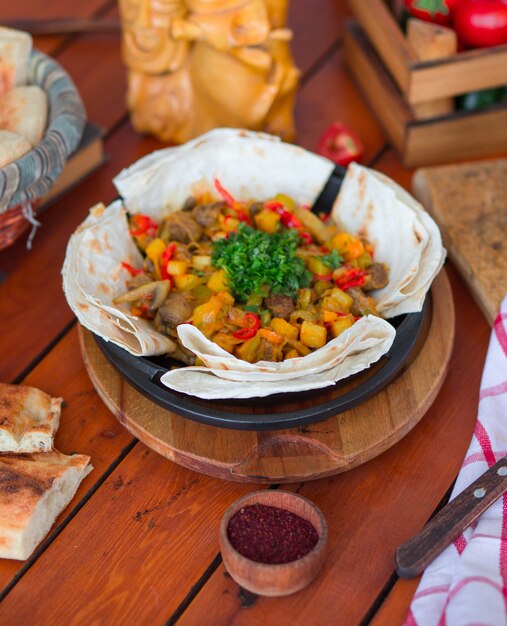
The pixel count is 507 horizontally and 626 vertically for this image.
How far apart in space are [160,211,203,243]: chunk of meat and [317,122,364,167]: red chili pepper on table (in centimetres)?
57

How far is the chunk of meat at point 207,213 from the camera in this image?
1.95 m

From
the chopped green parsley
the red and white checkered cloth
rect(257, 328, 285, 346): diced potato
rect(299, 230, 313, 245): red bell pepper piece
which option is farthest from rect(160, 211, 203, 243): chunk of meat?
the red and white checkered cloth

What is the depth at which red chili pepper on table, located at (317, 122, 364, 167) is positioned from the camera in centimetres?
235

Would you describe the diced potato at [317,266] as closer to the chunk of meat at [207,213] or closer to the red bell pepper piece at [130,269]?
the chunk of meat at [207,213]

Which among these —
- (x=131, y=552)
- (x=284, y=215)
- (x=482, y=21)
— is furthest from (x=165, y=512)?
(x=482, y=21)

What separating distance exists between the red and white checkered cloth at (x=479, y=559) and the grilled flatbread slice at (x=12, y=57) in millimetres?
1300

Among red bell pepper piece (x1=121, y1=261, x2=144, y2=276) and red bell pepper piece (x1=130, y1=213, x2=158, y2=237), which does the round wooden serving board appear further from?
red bell pepper piece (x1=130, y1=213, x2=158, y2=237)

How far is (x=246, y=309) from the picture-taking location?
68.6 inches

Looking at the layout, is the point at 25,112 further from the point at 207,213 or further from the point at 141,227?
the point at 207,213

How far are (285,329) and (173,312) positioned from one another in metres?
0.23

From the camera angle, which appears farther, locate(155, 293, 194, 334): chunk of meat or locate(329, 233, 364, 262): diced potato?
locate(329, 233, 364, 262): diced potato

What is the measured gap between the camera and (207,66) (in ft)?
7.30

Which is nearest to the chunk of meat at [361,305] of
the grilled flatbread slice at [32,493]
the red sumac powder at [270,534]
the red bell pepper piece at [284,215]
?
the red bell pepper piece at [284,215]

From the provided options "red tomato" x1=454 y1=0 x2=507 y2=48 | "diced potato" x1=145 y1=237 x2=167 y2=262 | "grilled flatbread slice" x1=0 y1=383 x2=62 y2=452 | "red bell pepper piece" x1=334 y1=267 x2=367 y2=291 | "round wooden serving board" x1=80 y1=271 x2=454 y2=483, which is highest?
"red tomato" x1=454 y1=0 x2=507 y2=48
